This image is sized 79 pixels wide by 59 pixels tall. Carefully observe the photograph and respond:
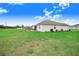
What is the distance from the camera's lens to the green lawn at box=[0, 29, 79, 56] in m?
1.38

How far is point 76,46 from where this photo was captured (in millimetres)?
1386

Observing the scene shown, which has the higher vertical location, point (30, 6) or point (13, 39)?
point (30, 6)

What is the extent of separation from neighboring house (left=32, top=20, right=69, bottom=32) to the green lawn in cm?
3

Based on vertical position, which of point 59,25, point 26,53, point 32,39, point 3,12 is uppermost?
point 3,12

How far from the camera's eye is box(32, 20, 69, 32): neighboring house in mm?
1404

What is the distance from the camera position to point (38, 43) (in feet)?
4.61

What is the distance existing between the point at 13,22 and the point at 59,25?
39 centimetres

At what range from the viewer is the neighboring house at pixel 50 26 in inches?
55.3

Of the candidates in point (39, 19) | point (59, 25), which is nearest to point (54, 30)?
point (59, 25)

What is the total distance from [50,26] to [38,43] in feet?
0.58

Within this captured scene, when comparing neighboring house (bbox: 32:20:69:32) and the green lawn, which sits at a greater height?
neighboring house (bbox: 32:20:69:32)

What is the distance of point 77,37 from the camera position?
1394 mm

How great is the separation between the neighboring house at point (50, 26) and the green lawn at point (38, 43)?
0.11ft

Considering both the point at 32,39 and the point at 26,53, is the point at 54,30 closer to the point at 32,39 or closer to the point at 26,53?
the point at 32,39
